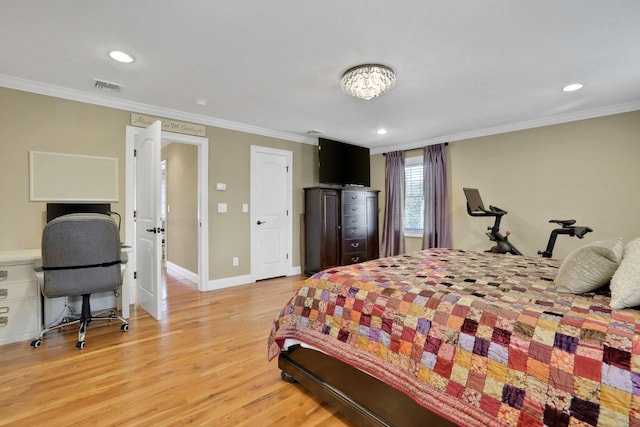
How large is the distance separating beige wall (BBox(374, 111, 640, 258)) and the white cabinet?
5296mm

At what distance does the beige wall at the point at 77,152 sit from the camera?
286cm

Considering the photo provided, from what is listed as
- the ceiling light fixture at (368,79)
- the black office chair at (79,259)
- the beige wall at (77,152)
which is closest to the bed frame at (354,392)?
the black office chair at (79,259)

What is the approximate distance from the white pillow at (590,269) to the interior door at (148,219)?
10.6 ft

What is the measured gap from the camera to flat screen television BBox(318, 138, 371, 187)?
509 cm

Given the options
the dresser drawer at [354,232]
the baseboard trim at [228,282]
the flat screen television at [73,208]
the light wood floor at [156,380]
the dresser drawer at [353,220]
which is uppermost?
→ the flat screen television at [73,208]

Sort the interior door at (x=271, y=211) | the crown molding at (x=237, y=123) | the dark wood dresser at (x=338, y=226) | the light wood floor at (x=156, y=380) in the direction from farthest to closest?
the dark wood dresser at (x=338, y=226), the interior door at (x=271, y=211), the crown molding at (x=237, y=123), the light wood floor at (x=156, y=380)

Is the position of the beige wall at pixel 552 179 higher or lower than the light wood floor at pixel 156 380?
higher

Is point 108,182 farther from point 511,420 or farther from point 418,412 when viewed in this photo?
point 511,420

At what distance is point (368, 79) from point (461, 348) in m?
2.24

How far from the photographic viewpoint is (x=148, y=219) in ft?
10.5

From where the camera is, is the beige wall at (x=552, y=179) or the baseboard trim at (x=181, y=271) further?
the baseboard trim at (x=181, y=271)

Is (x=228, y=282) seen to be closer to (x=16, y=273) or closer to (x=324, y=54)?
(x=16, y=273)

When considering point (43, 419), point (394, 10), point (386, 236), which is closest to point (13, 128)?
point (43, 419)

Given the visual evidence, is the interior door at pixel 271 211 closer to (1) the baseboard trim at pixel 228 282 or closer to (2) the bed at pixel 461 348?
(1) the baseboard trim at pixel 228 282
